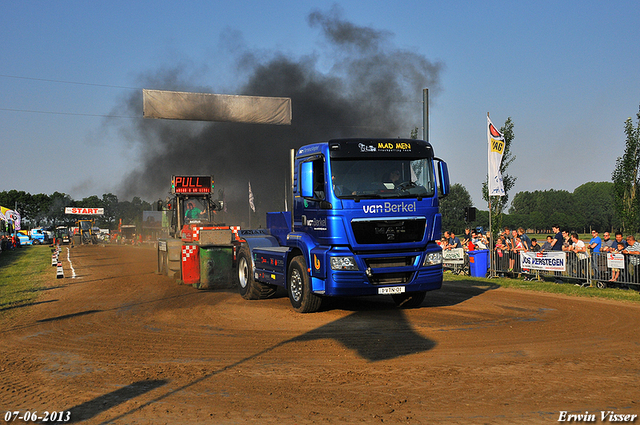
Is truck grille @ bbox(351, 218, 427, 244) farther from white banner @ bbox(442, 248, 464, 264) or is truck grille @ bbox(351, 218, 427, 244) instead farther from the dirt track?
white banner @ bbox(442, 248, 464, 264)

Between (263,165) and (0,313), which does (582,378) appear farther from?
(263,165)

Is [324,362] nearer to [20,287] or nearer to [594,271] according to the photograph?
[594,271]

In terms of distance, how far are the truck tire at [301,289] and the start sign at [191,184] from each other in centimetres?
936

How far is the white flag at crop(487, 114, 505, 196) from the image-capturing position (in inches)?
735

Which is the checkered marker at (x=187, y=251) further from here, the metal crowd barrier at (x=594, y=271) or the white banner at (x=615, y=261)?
the white banner at (x=615, y=261)

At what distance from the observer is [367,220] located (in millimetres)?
10203

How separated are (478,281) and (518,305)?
5818 millimetres

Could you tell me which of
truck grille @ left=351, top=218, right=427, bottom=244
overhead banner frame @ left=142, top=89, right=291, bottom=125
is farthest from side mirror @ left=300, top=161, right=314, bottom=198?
overhead banner frame @ left=142, top=89, right=291, bottom=125

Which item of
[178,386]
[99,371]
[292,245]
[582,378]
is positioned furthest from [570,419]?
[292,245]

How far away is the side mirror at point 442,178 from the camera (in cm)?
1090

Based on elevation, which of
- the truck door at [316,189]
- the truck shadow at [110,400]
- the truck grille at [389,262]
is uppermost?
the truck door at [316,189]

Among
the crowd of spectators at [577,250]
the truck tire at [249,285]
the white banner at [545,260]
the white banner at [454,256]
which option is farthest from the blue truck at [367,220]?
the white banner at [454,256]

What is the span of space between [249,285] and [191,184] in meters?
7.58

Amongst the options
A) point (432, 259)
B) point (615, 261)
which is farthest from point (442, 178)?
point (615, 261)
